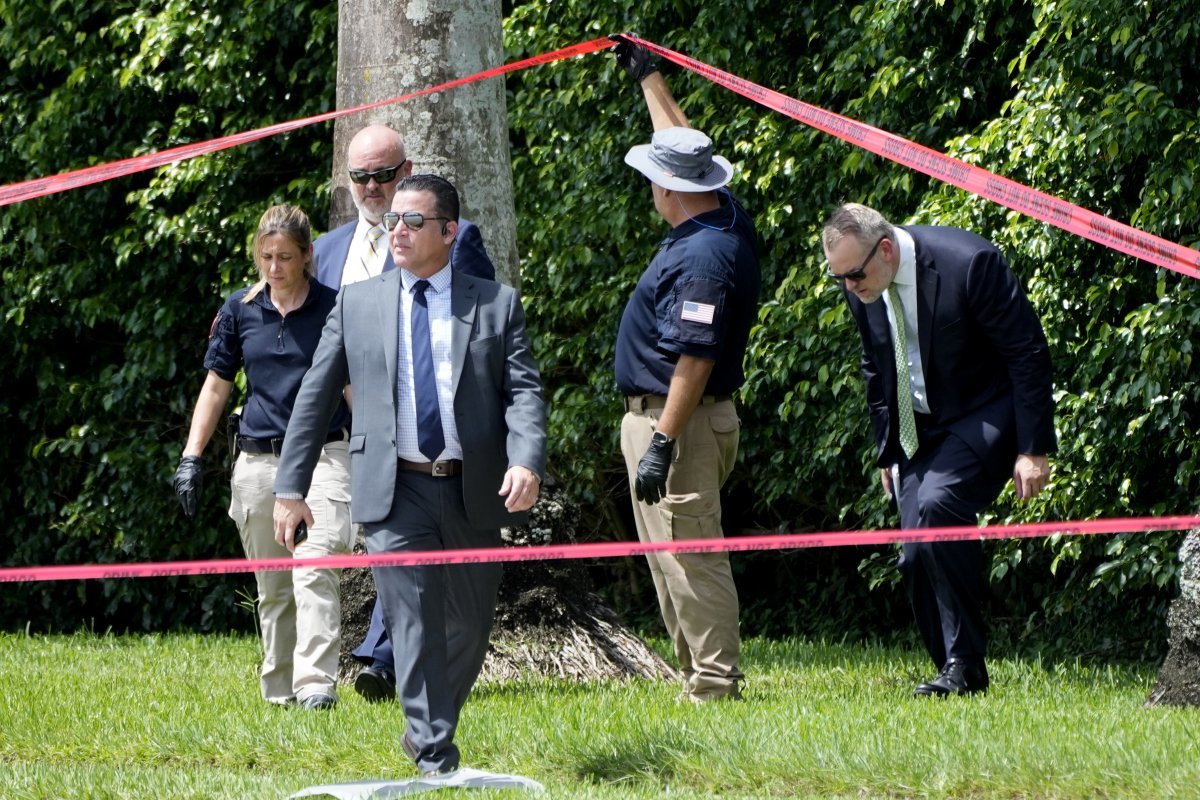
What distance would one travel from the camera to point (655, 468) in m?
6.25

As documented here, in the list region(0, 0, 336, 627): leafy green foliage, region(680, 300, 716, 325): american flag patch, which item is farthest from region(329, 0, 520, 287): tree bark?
region(0, 0, 336, 627): leafy green foliage

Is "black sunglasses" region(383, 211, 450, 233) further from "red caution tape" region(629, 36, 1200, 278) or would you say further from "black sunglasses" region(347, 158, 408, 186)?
"red caution tape" region(629, 36, 1200, 278)

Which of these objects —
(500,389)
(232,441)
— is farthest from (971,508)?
(232,441)

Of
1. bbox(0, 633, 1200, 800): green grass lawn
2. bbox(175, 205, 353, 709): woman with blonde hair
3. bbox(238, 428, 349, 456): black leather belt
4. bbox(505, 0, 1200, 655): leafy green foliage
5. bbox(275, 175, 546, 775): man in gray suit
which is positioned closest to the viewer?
bbox(0, 633, 1200, 800): green grass lawn

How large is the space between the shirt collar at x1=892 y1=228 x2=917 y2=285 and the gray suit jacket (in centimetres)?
173

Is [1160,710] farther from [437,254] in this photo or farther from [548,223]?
[548,223]

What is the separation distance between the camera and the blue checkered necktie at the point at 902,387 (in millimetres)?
6480

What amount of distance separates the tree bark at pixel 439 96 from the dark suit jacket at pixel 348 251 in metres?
0.56

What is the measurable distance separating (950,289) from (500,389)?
6.56 ft

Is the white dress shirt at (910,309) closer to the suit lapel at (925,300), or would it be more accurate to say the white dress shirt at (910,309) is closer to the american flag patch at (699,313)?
the suit lapel at (925,300)

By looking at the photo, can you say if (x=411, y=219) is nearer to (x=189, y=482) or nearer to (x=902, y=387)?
(x=189, y=482)

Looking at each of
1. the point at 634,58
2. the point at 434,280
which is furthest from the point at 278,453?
the point at 634,58

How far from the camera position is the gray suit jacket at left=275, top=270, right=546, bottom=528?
5230 mm

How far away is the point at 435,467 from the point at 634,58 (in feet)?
8.44
